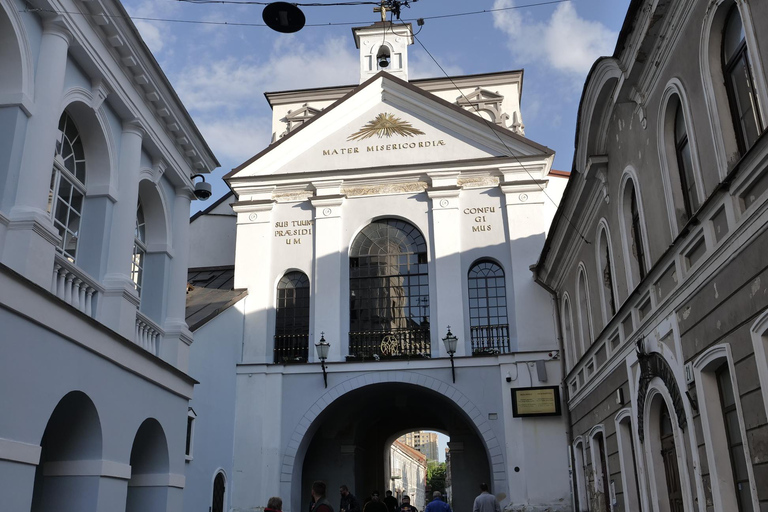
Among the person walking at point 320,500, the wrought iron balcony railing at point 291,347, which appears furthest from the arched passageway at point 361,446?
the person walking at point 320,500

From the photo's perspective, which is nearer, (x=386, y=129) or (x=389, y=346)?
(x=389, y=346)

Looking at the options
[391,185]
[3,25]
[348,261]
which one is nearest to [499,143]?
[391,185]

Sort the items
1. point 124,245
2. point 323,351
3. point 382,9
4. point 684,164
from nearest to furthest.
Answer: point 684,164 < point 124,245 < point 323,351 < point 382,9

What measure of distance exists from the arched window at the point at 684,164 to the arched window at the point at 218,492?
42.6 ft

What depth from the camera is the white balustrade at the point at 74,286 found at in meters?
9.13

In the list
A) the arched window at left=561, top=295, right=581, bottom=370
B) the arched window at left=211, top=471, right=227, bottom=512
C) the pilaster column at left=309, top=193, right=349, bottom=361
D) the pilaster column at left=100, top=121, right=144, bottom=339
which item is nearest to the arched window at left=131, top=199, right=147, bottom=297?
the pilaster column at left=100, top=121, right=144, bottom=339

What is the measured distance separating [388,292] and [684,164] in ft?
40.6

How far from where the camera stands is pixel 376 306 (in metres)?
20.7

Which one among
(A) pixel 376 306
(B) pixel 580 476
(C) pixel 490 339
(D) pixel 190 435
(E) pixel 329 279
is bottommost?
(B) pixel 580 476

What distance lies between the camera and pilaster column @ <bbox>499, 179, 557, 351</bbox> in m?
19.3

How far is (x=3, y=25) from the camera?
28.1ft

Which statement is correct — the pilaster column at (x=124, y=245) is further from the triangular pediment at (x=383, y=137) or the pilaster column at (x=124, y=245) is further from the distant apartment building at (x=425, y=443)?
the distant apartment building at (x=425, y=443)

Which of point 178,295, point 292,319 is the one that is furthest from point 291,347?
point 178,295

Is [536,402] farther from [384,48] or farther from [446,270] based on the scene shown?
[384,48]
